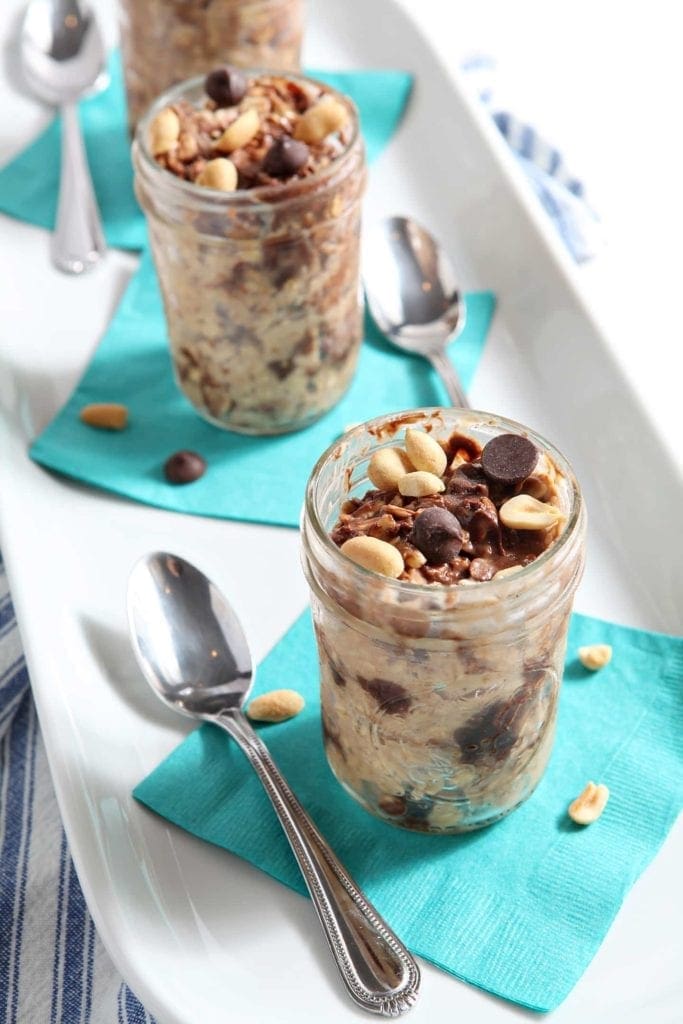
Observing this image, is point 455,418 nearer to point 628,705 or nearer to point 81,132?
point 628,705

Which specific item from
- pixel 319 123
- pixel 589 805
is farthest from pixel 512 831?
pixel 319 123

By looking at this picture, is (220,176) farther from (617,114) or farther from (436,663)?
(617,114)

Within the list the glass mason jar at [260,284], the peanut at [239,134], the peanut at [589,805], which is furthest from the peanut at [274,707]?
the peanut at [239,134]

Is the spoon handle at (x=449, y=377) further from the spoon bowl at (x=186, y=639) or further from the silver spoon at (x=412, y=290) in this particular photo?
the spoon bowl at (x=186, y=639)

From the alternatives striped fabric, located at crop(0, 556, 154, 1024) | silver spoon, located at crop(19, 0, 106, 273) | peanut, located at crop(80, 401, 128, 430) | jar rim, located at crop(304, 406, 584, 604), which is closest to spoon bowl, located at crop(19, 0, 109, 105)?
silver spoon, located at crop(19, 0, 106, 273)

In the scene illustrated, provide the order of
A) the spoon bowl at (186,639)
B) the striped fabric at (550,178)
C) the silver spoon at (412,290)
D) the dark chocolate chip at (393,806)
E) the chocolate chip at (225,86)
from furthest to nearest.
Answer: the striped fabric at (550,178)
the silver spoon at (412,290)
the chocolate chip at (225,86)
the spoon bowl at (186,639)
the dark chocolate chip at (393,806)

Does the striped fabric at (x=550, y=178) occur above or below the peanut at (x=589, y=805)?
above
